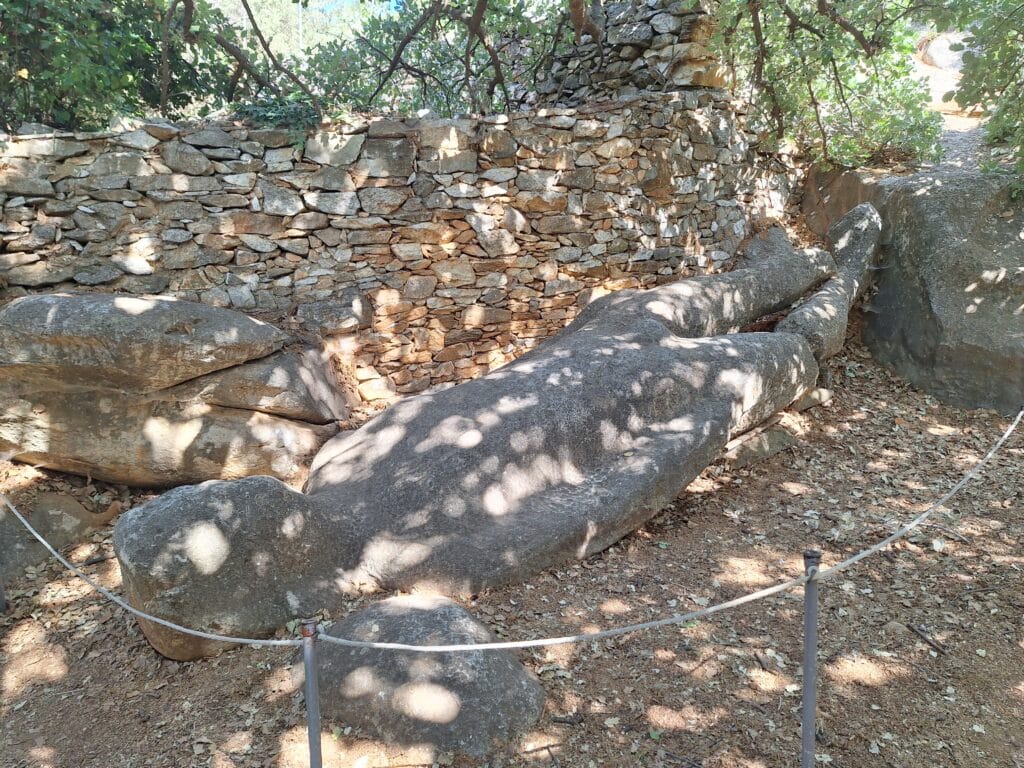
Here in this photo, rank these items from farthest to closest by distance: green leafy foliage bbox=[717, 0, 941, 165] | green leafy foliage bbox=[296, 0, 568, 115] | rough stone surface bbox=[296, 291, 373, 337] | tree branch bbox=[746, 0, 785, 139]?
1. green leafy foliage bbox=[296, 0, 568, 115]
2. green leafy foliage bbox=[717, 0, 941, 165]
3. tree branch bbox=[746, 0, 785, 139]
4. rough stone surface bbox=[296, 291, 373, 337]

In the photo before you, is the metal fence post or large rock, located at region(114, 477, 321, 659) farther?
large rock, located at region(114, 477, 321, 659)

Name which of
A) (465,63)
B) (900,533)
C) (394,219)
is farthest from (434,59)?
(900,533)

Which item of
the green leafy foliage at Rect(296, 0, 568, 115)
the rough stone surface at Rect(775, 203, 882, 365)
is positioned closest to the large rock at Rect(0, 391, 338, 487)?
the green leafy foliage at Rect(296, 0, 568, 115)

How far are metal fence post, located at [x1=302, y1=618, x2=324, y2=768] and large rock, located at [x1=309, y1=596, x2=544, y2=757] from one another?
460mm

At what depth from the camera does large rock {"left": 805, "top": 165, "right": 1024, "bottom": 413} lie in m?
5.17

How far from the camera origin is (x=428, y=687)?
2.36m

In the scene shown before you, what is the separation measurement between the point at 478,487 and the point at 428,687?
122 centimetres

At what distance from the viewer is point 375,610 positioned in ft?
8.90

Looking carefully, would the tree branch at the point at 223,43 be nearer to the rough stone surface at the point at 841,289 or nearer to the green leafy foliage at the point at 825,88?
the green leafy foliage at the point at 825,88

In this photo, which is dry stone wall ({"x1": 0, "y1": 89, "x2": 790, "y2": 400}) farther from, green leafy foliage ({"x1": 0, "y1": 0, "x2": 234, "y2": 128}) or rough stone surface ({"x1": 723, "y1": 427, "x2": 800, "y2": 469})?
rough stone surface ({"x1": 723, "y1": 427, "x2": 800, "y2": 469})

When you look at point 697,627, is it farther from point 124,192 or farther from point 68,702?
point 124,192

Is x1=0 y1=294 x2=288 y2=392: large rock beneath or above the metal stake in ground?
above

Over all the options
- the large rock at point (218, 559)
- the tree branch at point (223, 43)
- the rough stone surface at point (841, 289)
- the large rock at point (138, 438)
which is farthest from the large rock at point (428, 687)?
the tree branch at point (223, 43)

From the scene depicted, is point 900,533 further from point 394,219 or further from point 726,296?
point 394,219
